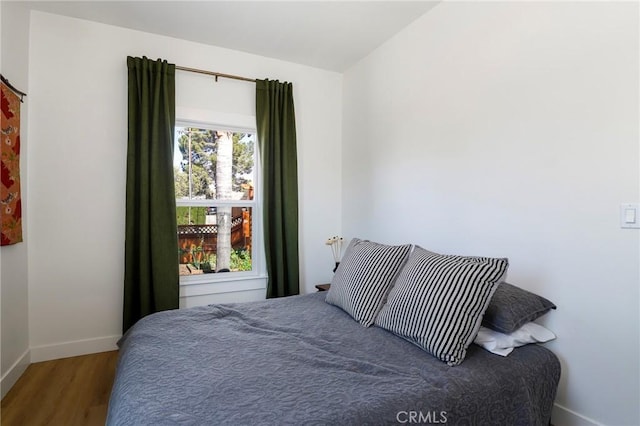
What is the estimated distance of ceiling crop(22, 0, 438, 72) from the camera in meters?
2.40

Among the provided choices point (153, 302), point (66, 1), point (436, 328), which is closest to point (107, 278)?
point (153, 302)

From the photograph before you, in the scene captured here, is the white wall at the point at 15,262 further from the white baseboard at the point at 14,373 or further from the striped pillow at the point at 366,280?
the striped pillow at the point at 366,280

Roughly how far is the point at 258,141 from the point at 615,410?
302 cm

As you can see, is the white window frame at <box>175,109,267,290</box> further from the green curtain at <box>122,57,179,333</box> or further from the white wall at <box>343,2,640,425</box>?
the white wall at <box>343,2,640,425</box>

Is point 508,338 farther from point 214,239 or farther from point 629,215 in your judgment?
point 214,239

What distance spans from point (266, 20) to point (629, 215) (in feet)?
8.46

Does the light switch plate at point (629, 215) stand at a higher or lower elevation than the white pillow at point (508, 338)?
higher

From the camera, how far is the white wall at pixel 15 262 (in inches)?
82.7

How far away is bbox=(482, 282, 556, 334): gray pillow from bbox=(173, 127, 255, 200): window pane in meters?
2.36

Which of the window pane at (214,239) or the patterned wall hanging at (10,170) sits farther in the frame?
the window pane at (214,239)

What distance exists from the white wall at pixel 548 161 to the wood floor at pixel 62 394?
2344 mm

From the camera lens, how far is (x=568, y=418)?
1.68m

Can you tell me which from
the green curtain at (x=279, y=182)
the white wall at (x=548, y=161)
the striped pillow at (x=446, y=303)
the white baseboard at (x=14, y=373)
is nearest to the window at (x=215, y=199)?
the green curtain at (x=279, y=182)

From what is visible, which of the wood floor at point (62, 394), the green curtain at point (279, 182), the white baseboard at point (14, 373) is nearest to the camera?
the wood floor at point (62, 394)
